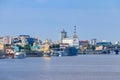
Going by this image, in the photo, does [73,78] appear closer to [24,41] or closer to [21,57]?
[21,57]

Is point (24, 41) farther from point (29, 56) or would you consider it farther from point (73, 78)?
point (73, 78)

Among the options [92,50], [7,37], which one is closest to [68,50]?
[7,37]

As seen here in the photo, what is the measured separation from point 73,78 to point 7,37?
11522 centimetres

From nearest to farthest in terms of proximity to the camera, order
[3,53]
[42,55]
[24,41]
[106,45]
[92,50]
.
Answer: [3,53], [42,55], [24,41], [92,50], [106,45]

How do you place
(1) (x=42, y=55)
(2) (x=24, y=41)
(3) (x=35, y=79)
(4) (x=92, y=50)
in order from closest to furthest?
1. (3) (x=35, y=79)
2. (1) (x=42, y=55)
3. (2) (x=24, y=41)
4. (4) (x=92, y=50)

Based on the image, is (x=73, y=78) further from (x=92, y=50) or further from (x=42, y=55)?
(x=92, y=50)

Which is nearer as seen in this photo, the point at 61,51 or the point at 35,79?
the point at 35,79

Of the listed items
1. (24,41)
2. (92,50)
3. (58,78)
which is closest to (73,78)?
(58,78)

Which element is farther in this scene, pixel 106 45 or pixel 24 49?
pixel 106 45

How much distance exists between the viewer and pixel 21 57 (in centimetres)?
11669

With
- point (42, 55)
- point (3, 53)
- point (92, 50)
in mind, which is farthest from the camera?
point (92, 50)

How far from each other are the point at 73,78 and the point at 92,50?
130m

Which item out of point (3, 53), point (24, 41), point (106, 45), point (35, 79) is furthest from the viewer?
point (106, 45)

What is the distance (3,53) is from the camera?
114125 mm
